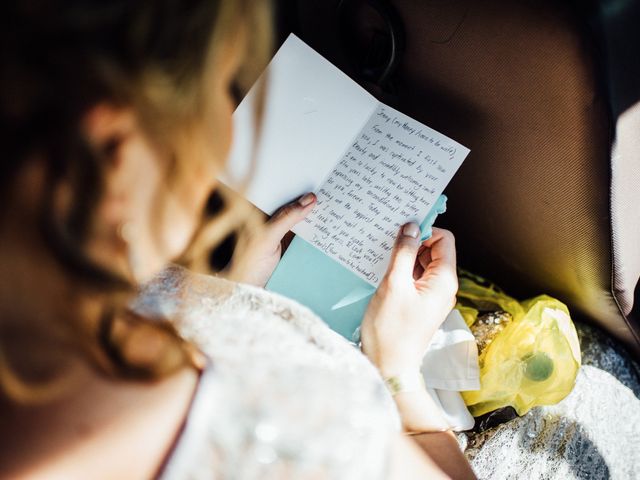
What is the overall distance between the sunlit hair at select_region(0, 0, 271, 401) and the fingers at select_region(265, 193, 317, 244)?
0.36 m

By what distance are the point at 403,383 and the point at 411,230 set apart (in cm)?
23

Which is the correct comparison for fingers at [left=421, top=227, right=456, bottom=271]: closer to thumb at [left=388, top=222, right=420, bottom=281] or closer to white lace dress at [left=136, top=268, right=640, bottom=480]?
thumb at [left=388, top=222, right=420, bottom=281]

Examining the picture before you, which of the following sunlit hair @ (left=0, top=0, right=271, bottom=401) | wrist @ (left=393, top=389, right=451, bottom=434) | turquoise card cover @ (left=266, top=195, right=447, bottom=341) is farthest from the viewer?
turquoise card cover @ (left=266, top=195, right=447, bottom=341)

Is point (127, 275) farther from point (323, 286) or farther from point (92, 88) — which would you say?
point (323, 286)

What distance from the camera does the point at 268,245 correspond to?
90 cm

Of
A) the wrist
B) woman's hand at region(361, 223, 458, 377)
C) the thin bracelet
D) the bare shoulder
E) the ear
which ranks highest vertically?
the ear

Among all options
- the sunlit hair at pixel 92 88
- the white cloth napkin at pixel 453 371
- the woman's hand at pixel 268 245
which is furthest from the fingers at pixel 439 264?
the sunlit hair at pixel 92 88

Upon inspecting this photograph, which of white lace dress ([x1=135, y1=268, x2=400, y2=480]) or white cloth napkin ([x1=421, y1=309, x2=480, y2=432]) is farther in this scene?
white cloth napkin ([x1=421, y1=309, x2=480, y2=432])

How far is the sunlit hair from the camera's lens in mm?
400

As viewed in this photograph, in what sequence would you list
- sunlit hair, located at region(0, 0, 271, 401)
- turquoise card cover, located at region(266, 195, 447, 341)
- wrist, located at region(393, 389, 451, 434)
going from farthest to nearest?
1. turquoise card cover, located at region(266, 195, 447, 341)
2. wrist, located at region(393, 389, 451, 434)
3. sunlit hair, located at region(0, 0, 271, 401)

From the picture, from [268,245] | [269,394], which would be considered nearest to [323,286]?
[268,245]

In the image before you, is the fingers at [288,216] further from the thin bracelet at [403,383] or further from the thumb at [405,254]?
the thin bracelet at [403,383]

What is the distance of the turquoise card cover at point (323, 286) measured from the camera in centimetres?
91

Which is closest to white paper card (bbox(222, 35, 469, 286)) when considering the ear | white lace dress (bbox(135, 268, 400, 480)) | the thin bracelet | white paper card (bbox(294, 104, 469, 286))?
white paper card (bbox(294, 104, 469, 286))
